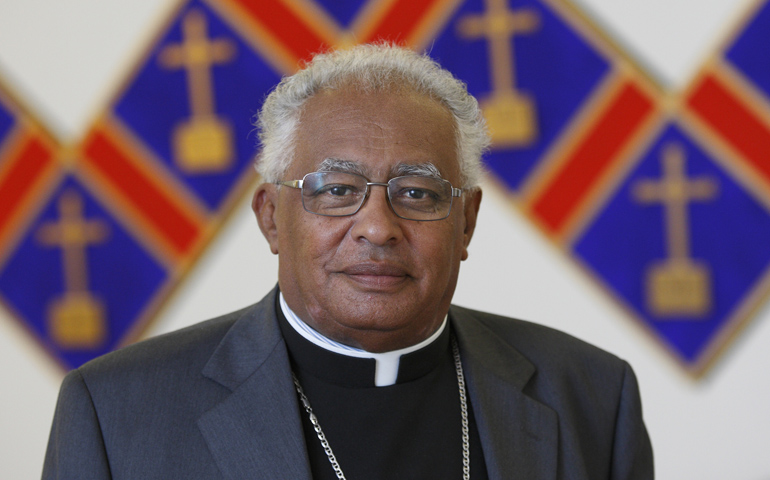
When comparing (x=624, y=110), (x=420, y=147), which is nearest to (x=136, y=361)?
(x=420, y=147)

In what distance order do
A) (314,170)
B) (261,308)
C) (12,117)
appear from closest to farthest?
(314,170)
(261,308)
(12,117)

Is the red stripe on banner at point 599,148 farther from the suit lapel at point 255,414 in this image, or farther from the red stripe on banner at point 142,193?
the suit lapel at point 255,414

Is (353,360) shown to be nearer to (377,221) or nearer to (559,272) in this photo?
(377,221)

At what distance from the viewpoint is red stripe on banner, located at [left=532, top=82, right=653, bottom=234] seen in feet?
10.7

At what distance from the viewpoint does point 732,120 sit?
322 centimetres

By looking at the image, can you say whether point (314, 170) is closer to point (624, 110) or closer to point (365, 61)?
point (365, 61)

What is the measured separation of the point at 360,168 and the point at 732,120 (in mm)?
2272

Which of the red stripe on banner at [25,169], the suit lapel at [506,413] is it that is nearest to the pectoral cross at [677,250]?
the suit lapel at [506,413]

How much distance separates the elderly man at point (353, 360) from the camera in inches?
59.1

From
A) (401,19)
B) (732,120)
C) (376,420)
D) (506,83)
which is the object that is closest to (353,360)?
(376,420)

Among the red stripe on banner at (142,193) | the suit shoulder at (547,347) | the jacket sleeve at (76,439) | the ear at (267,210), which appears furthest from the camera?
the red stripe on banner at (142,193)

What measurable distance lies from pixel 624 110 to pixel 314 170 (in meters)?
2.10

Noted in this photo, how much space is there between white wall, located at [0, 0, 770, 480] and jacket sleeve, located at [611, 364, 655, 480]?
1.44 metres

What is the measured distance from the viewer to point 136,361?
63.3 inches
